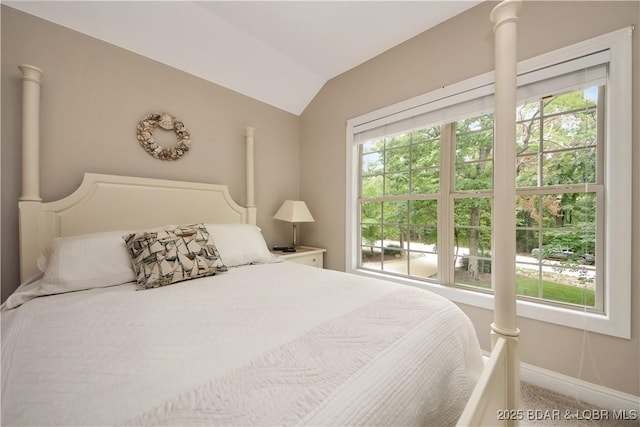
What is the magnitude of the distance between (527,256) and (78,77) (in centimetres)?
344

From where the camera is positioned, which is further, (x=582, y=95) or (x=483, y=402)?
(x=582, y=95)

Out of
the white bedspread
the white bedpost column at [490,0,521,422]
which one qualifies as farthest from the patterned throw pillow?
the white bedpost column at [490,0,521,422]

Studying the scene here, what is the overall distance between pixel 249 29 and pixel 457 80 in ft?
5.85

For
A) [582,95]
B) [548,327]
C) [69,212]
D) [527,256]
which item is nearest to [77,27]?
[69,212]

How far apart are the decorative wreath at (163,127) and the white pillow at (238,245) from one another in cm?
78

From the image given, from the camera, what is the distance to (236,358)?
669 mm

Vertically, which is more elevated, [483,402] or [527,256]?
[527,256]

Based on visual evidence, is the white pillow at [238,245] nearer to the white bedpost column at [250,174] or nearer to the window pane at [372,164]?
the white bedpost column at [250,174]

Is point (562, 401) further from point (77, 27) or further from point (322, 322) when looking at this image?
point (77, 27)

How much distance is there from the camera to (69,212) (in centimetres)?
162

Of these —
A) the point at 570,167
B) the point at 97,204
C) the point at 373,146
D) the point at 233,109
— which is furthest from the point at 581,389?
the point at 233,109

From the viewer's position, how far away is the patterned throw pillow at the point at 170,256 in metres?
1.32

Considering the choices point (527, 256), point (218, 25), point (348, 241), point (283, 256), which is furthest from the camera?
point (348, 241)

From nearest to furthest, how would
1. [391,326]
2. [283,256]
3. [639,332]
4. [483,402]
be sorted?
1. [483,402]
2. [391,326]
3. [639,332]
4. [283,256]
